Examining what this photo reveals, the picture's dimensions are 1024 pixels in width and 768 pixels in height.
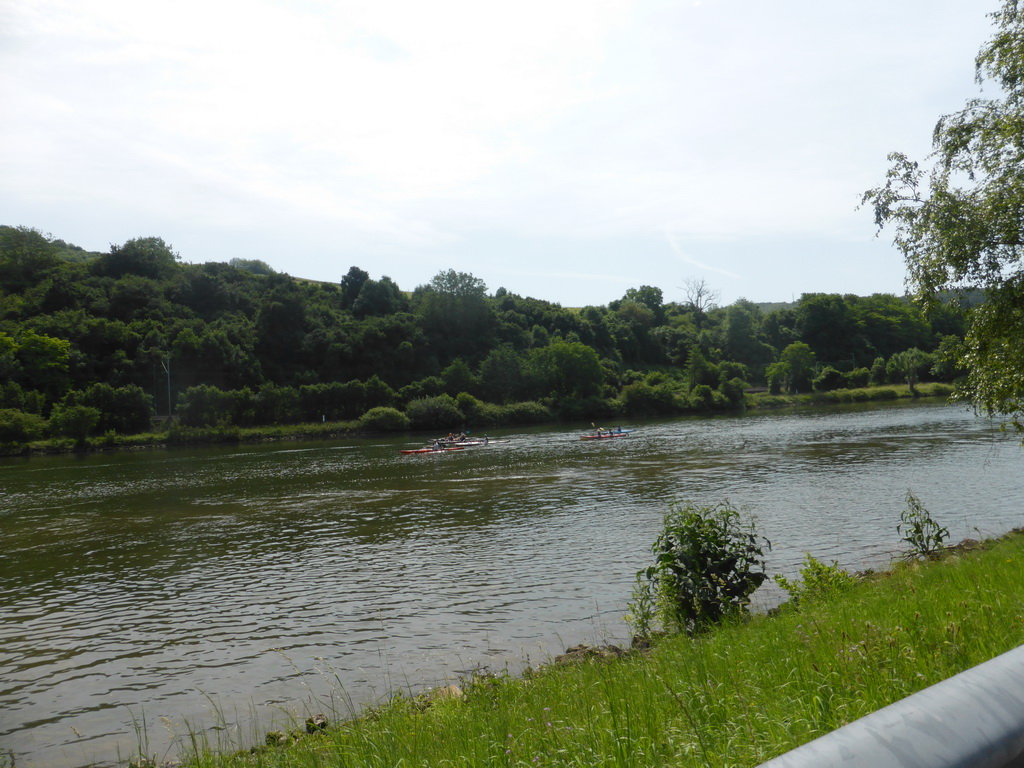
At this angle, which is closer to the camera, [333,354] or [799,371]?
[333,354]

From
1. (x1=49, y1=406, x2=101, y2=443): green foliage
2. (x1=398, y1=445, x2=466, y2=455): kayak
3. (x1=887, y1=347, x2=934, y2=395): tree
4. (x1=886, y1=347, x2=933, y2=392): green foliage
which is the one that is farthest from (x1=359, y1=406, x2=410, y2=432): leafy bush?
(x1=886, y1=347, x2=933, y2=392): green foliage

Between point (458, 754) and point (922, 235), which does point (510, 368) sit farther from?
point (458, 754)

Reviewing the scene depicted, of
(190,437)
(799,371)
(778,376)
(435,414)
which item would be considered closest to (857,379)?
(799,371)

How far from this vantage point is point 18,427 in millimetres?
65375

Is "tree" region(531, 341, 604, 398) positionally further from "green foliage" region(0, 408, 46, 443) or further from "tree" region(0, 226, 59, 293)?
"tree" region(0, 226, 59, 293)

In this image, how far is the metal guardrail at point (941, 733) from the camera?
1.28 metres

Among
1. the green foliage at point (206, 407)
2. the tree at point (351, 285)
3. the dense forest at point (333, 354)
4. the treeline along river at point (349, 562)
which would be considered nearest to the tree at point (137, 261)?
the dense forest at point (333, 354)

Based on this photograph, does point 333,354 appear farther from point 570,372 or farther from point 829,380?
point 829,380

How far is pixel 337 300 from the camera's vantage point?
119 meters

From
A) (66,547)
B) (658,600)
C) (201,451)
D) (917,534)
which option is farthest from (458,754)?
(201,451)

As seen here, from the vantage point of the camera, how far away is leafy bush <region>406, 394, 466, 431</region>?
8119 centimetres

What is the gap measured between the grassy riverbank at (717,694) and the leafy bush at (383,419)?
7281 centimetres

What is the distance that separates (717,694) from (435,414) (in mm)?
77211

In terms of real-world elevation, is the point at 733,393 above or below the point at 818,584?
above
